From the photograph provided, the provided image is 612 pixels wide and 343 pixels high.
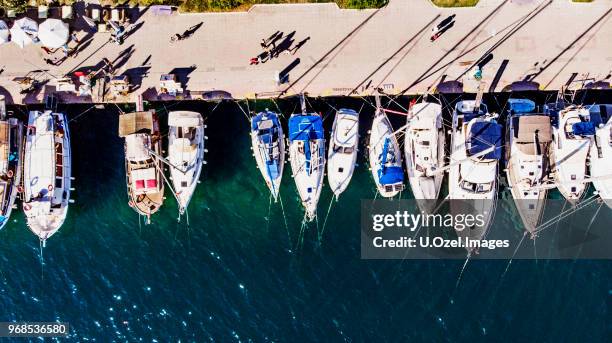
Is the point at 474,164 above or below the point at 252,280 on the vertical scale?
above

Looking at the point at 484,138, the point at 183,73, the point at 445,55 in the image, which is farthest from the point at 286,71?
the point at 484,138

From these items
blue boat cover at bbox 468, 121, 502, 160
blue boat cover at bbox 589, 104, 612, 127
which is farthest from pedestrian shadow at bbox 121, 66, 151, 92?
blue boat cover at bbox 589, 104, 612, 127

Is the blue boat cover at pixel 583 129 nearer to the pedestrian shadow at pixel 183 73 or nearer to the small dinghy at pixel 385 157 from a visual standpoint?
the small dinghy at pixel 385 157

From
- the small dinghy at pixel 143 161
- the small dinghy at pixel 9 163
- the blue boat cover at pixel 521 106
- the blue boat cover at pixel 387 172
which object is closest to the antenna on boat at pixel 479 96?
the blue boat cover at pixel 521 106

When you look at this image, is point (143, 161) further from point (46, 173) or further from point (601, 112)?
point (601, 112)

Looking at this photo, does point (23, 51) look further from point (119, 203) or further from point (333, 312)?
point (333, 312)

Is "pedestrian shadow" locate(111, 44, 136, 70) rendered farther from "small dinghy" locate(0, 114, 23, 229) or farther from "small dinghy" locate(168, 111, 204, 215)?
"small dinghy" locate(0, 114, 23, 229)
